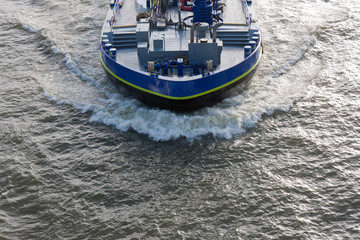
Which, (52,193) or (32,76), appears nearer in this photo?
(52,193)

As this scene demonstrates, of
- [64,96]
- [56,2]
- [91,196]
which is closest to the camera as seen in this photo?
[91,196]

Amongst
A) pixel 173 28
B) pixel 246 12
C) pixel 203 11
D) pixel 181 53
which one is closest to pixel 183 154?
pixel 181 53

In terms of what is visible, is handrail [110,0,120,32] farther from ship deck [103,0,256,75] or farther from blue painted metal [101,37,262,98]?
blue painted metal [101,37,262,98]

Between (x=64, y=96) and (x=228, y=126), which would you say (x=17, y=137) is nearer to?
(x=64, y=96)

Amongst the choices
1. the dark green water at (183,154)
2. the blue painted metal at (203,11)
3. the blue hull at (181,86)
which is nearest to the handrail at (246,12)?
the blue painted metal at (203,11)

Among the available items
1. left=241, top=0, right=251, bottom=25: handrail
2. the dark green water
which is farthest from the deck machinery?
the dark green water

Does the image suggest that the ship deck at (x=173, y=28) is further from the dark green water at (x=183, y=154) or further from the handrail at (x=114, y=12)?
the dark green water at (x=183, y=154)

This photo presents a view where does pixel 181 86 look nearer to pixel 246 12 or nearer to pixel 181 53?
pixel 181 53

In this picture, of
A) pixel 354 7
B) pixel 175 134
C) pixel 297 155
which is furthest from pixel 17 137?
pixel 354 7

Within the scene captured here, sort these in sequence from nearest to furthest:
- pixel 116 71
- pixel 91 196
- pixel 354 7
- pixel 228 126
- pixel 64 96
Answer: pixel 91 196
pixel 228 126
pixel 116 71
pixel 64 96
pixel 354 7
